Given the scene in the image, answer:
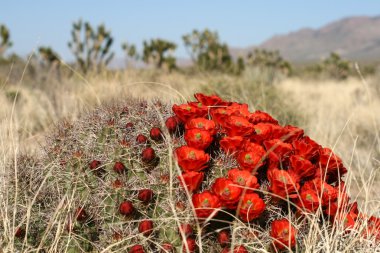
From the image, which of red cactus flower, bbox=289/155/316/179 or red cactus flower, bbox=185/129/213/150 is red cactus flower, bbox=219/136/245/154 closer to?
red cactus flower, bbox=185/129/213/150

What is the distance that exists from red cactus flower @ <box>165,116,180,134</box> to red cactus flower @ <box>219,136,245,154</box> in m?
0.31

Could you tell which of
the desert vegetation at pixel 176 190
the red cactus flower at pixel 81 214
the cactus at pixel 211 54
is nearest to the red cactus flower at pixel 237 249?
the desert vegetation at pixel 176 190

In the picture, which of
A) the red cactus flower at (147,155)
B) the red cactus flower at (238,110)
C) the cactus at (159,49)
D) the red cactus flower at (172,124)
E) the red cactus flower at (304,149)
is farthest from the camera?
the cactus at (159,49)

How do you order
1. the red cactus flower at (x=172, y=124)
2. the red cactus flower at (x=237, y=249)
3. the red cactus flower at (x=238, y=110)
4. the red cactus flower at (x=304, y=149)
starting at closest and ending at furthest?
the red cactus flower at (x=237, y=249), the red cactus flower at (x=304, y=149), the red cactus flower at (x=172, y=124), the red cactus flower at (x=238, y=110)

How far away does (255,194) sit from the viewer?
8.38 feet

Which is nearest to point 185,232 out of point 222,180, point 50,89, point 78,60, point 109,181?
point 222,180

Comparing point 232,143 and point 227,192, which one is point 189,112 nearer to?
point 232,143

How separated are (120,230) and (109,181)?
27cm

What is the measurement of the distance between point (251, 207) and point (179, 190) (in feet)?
1.35

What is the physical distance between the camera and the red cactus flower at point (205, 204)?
2496mm

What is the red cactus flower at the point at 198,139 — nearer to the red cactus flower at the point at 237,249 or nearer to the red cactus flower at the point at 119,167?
the red cactus flower at the point at 119,167

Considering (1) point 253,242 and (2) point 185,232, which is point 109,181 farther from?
(1) point 253,242

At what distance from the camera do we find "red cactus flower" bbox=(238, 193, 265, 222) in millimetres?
2502

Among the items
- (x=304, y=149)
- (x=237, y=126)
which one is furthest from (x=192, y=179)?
(x=304, y=149)
